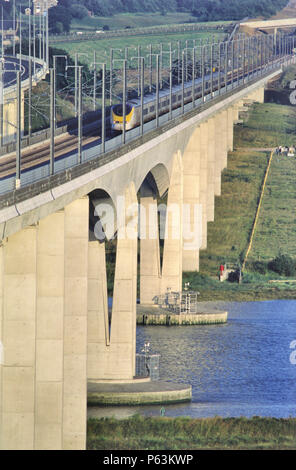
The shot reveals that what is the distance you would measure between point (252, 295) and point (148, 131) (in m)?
23.3

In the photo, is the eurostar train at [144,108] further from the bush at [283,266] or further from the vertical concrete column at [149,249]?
the bush at [283,266]

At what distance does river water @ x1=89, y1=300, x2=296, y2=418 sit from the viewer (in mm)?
69688

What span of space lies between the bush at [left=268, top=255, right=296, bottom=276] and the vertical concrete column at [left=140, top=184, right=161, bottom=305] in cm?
1760

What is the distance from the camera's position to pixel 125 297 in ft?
255

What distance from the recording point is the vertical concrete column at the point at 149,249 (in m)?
100

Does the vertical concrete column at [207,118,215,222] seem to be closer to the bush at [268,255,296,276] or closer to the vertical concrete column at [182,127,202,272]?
the vertical concrete column at [182,127,202,272]

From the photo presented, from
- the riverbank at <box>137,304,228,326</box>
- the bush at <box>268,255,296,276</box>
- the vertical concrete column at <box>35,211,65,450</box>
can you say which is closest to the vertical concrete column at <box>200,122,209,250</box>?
the bush at <box>268,255,296,276</box>

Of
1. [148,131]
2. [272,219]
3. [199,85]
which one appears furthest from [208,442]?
[199,85]

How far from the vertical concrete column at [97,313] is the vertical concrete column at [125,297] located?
1.64 ft

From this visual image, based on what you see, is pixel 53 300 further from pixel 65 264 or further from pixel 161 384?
pixel 161 384

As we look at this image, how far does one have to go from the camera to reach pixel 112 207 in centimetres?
7300

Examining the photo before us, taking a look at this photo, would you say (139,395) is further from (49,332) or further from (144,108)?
(144,108)

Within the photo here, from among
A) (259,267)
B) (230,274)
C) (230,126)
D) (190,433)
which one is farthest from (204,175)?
(190,433)

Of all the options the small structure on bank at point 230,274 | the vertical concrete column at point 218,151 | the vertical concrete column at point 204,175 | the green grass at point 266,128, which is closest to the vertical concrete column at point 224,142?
the vertical concrete column at point 218,151
